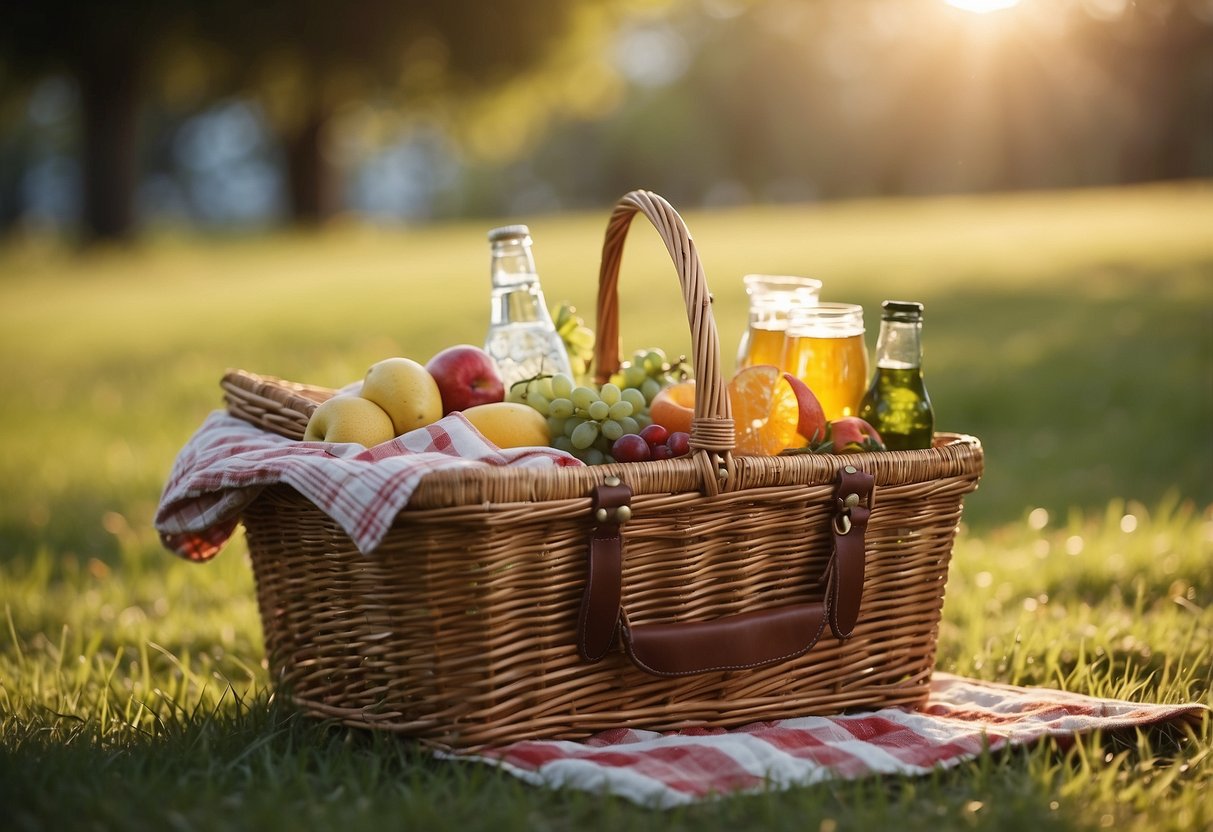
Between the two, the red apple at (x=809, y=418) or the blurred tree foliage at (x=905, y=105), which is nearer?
the red apple at (x=809, y=418)

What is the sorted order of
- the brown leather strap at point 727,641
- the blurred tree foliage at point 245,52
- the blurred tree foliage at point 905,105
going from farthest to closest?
the blurred tree foliage at point 905,105, the blurred tree foliage at point 245,52, the brown leather strap at point 727,641

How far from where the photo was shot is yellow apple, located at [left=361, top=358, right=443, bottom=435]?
90.2 inches

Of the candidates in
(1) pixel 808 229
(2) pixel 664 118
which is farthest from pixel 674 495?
(2) pixel 664 118

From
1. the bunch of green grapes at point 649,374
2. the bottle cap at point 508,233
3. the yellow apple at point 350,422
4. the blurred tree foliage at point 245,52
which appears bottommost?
the yellow apple at point 350,422

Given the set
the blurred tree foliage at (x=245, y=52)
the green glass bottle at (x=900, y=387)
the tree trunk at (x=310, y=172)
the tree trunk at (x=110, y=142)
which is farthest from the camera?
the tree trunk at (x=310, y=172)

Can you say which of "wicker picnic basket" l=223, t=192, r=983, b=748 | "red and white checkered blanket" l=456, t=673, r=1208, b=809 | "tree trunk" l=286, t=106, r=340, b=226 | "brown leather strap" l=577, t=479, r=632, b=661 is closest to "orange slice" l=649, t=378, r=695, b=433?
"wicker picnic basket" l=223, t=192, r=983, b=748

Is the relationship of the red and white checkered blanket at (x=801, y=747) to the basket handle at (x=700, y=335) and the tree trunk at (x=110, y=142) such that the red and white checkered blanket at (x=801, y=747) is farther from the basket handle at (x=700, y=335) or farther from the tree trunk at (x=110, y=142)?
the tree trunk at (x=110, y=142)

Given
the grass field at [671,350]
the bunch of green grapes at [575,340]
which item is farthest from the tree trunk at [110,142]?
the bunch of green grapes at [575,340]

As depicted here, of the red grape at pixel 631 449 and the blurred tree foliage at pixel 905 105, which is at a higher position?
the blurred tree foliage at pixel 905 105

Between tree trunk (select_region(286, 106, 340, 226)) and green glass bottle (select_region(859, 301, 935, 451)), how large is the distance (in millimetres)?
20534

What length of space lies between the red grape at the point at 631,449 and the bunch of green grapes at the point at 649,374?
278 millimetres

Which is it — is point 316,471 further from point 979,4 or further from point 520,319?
point 979,4

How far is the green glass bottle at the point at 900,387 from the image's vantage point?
236 centimetres

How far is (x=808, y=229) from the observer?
517 inches
